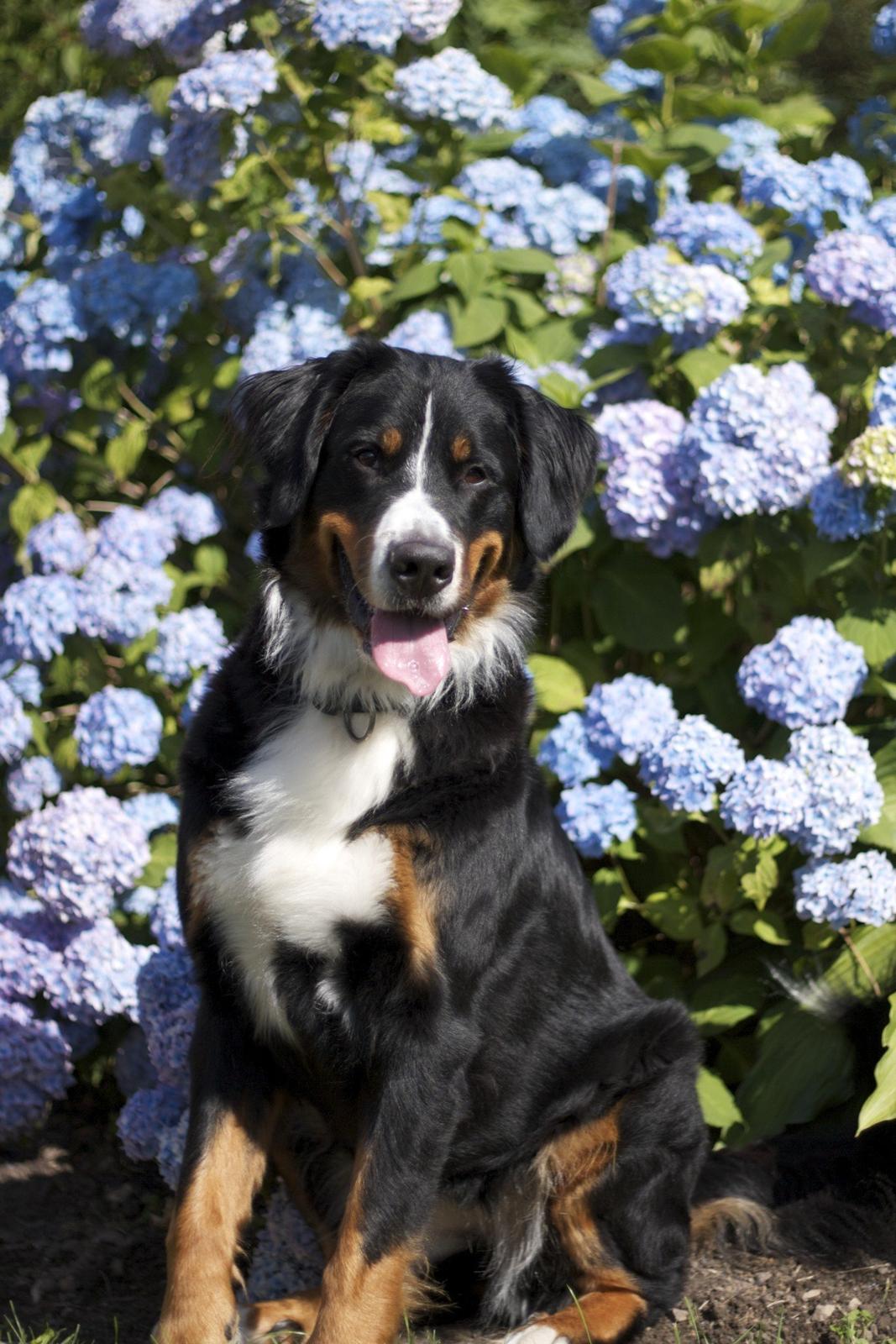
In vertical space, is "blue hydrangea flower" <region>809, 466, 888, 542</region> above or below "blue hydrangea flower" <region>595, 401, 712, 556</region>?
above

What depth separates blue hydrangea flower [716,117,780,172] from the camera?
4.77 m

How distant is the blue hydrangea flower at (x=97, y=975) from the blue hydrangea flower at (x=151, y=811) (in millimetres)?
292

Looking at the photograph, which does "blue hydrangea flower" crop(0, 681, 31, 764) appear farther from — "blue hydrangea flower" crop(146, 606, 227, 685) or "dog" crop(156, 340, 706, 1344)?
"dog" crop(156, 340, 706, 1344)

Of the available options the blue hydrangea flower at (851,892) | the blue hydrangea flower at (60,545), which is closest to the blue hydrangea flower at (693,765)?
the blue hydrangea flower at (851,892)

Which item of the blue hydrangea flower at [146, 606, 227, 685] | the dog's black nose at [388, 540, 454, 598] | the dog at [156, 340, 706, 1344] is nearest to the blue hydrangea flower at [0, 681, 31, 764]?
the blue hydrangea flower at [146, 606, 227, 685]

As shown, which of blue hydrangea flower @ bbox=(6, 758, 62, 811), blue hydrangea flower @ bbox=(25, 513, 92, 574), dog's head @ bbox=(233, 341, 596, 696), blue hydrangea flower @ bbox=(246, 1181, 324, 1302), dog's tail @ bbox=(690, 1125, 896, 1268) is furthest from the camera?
blue hydrangea flower @ bbox=(25, 513, 92, 574)

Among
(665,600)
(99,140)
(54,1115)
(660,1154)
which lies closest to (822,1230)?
(660,1154)

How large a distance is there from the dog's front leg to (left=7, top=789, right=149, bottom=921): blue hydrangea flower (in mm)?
877

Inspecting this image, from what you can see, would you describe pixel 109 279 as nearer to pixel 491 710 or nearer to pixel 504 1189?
pixel 491 710

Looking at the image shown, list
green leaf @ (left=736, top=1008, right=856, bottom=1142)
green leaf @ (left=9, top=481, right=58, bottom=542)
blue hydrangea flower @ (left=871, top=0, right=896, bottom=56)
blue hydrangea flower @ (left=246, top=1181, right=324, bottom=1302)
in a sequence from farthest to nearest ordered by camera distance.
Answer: green leaf @ (left=9, top=481, right=58, bottom=542) → blue hydrangea flower @ (left=871, top=0, right=896, bottom=56) → green leaf @ (left=736, top=1008, right=856, bottom=1142) → blue hydrangea flower @ (left=246, top=1181, right=324, bottom=1302)

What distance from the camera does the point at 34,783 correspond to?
428 cm

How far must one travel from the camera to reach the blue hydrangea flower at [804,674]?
3.58 metres

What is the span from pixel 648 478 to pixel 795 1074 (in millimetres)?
1551

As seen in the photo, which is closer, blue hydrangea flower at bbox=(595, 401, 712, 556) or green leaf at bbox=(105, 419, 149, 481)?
blue hydrangea flower at bbox=(595, 401, 712, 556)
